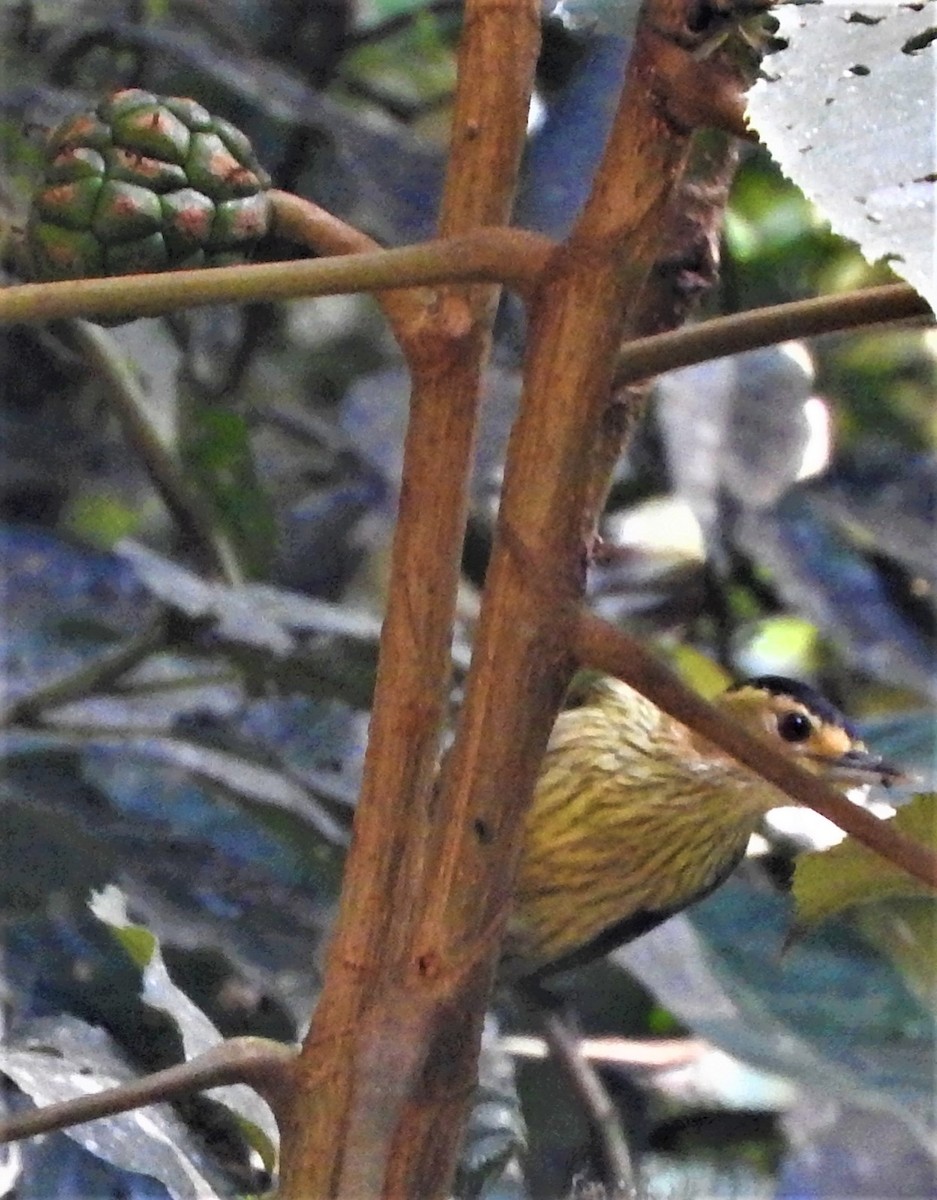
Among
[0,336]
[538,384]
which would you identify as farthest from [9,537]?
[538,384]

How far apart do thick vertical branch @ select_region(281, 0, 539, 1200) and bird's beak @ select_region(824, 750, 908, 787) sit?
1.78ft

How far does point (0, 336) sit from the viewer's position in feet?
4.20

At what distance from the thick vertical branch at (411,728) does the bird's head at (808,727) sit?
1.82ft

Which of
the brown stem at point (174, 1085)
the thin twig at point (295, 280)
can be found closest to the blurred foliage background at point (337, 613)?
the brown stem at point (174, 1085)

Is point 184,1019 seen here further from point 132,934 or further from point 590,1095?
point 590,1095

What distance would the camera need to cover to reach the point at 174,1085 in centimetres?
39

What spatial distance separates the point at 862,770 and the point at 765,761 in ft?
2.05

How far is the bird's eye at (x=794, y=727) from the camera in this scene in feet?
3.36

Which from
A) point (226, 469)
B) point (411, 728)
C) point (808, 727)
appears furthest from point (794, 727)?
point (411, 728)

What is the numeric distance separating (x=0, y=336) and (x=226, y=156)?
3.12 ft

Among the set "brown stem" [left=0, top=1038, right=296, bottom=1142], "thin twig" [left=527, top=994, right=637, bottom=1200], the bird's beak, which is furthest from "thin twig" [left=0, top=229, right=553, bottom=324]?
the bird's beak

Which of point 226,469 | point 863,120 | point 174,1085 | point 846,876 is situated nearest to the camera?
point 863,120

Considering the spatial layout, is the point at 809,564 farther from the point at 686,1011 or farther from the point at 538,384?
the point at 538,384

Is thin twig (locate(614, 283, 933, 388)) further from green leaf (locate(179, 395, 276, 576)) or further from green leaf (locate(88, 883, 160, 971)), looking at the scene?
green leaf (locate(179, 395, 276, 576))
